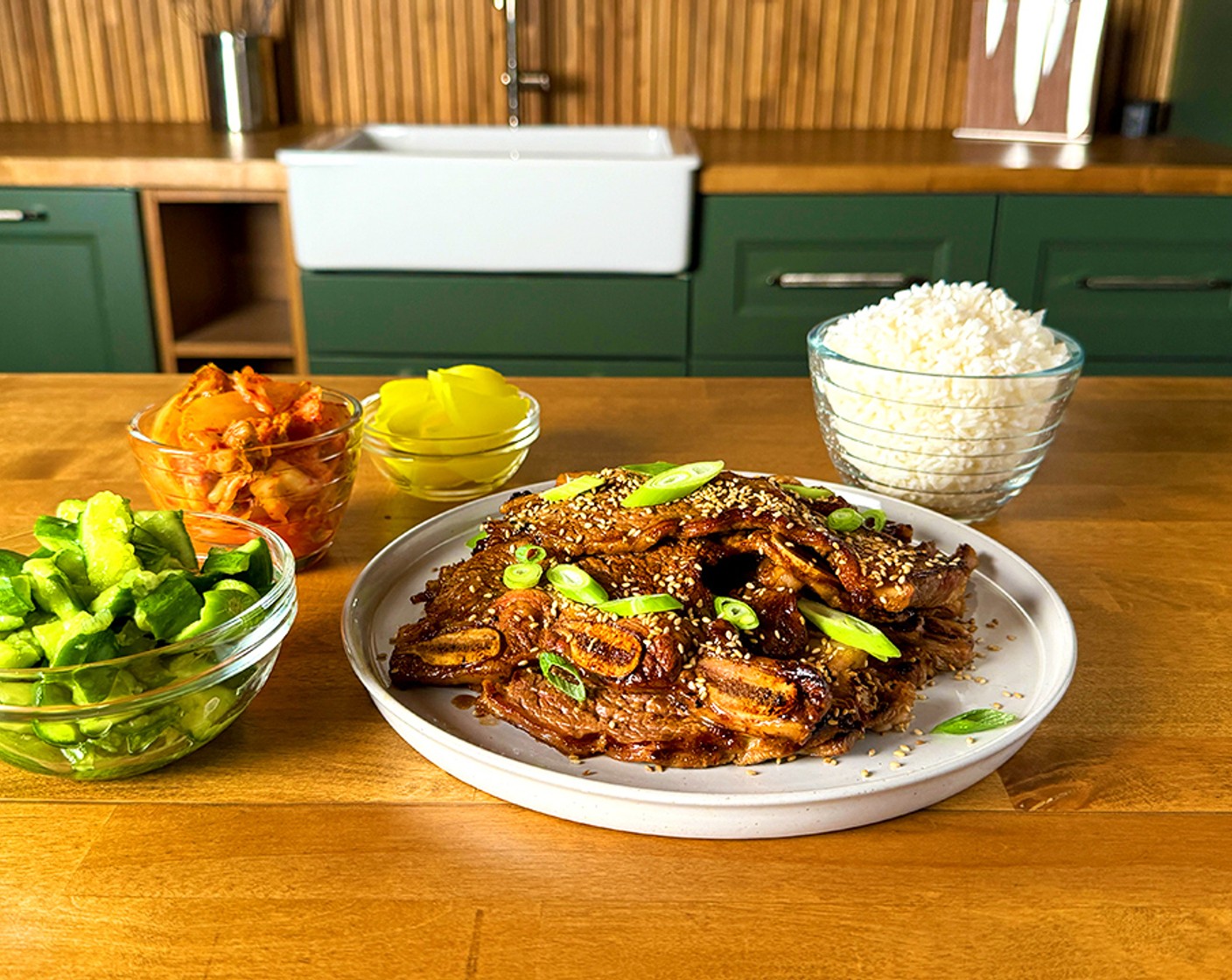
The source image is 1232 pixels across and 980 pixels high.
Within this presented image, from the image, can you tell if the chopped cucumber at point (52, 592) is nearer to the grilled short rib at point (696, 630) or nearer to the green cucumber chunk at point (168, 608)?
the green cucumber chunk at point (168, 608)

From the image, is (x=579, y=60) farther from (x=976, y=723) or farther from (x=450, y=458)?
(x=976, y=723)

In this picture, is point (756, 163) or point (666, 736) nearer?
point (666, 736)

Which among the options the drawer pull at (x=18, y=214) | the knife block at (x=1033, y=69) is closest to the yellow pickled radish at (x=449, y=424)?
the drawer pull at (x=18, y=214)

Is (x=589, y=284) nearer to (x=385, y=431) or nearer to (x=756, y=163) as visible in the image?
(x=756, y=163)

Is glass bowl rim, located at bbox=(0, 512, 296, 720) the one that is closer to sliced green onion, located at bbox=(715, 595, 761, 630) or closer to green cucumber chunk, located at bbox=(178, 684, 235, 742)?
green cucumber chunk, located at bbox=(178, 684, 235, 742)

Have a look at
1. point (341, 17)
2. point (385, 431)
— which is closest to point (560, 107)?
point (341, 17)

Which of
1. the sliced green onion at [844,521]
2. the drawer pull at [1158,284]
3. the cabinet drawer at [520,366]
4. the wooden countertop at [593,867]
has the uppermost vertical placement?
the sliced green onion at [844,521]
